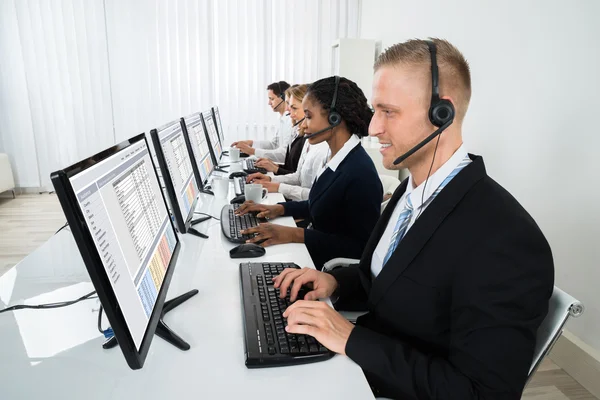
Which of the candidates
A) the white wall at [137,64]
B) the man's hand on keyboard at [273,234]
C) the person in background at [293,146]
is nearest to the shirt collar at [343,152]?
the man's hand on keyboard at [273,234]

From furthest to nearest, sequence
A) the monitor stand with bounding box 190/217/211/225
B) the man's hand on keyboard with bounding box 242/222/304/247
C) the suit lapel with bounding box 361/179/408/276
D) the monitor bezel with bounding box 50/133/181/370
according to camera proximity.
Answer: the monitor stand with bounding box 190/217/211/225 → the man's hand on keyboard with bounding box 242/222/304/247 → the suit lapel with bounding box 361/179/408/276 → the monitor bezel with bounding box 50/133/181/370

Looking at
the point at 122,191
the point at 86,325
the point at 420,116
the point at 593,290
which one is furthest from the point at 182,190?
the point at 593,290

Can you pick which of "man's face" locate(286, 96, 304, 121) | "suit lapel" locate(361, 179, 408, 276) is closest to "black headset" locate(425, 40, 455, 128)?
"suit lapel" locate(361, 179, 408, 276)

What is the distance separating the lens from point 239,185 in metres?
2.50

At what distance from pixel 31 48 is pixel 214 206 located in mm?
4241

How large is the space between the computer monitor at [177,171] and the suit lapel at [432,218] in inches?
31.1

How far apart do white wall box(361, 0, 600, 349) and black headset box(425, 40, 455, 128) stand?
1389 millimetres

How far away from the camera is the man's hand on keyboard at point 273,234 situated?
1521 millimetres

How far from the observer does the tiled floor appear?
1882 mm

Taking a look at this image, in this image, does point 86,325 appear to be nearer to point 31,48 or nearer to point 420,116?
point 420,116

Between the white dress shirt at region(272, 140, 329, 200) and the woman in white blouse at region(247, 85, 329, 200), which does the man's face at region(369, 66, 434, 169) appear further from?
the white dress shirt at region(272, 140, 329, 200)

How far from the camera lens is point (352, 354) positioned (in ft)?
2.81

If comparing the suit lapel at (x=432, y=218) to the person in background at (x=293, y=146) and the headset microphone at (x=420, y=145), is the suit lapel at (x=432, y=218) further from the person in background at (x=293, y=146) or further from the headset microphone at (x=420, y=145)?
the person in background at (x=293, y=146)

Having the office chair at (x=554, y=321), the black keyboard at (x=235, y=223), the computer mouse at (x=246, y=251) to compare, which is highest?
the office chair at (x=554, y=321)
